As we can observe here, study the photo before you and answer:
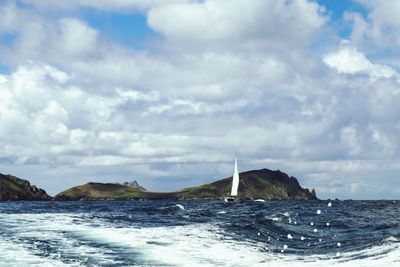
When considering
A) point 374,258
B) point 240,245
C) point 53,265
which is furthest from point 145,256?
point 374,258

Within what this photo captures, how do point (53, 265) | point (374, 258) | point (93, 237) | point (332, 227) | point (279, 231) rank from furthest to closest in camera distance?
1. point (332, 227)
2. point (279, 231)
3. point (93, 237)
4. point (374, 258)
5. point (53, 265)

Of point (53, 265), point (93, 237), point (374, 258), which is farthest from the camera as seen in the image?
point (93, 237)

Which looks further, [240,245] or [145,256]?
[240,245]

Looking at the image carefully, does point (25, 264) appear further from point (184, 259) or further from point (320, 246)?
point (320, 246)

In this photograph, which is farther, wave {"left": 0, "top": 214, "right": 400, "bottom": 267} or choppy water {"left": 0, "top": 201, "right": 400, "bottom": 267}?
choppy water {"left": 0, "top": 201, "right": 400, "bottom": 267}

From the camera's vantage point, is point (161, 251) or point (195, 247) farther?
point (195, 247)

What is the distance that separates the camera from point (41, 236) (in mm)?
40125

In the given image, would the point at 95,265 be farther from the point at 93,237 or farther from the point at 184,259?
the point at 93,237

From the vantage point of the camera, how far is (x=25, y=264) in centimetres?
2686

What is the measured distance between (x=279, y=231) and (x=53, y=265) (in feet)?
94.5

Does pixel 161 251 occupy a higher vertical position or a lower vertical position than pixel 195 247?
lower

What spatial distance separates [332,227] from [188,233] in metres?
19.1

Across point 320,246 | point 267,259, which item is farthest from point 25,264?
point 320,246

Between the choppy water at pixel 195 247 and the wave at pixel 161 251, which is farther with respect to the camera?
the choppy water at pixel 195 247
